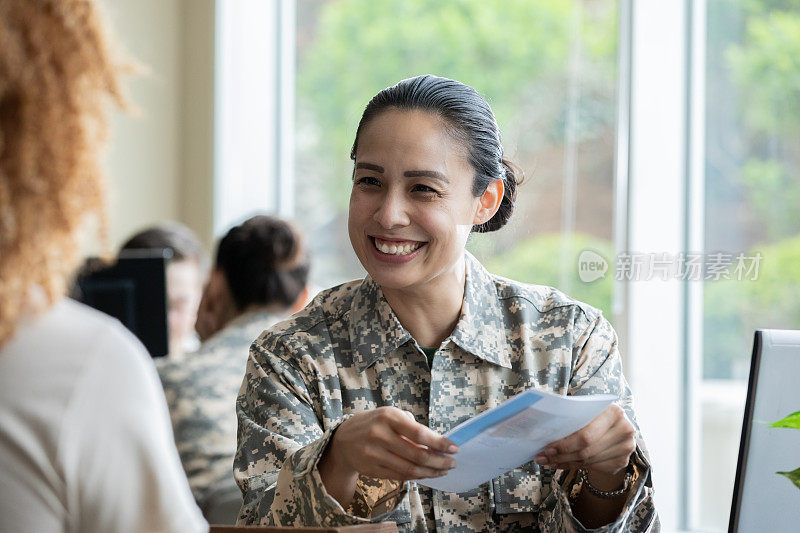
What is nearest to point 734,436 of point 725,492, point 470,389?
point 725,492

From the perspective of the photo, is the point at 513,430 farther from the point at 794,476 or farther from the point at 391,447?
the point at 794,476

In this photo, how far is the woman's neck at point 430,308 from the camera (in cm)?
166

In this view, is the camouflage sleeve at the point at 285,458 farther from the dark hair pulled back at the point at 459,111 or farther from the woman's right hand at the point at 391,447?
the dark hair pulled back at the point at 459,111

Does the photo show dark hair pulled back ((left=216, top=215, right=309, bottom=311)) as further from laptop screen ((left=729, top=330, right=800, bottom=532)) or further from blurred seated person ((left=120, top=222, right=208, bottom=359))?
laptop screen ((left=729, top=330, right=800, bottom=532))

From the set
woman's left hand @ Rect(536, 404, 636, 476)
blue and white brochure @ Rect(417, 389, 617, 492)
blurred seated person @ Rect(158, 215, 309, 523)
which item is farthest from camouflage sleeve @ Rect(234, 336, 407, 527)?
blurred seated person @ Rect(158, 215, 309, 523)

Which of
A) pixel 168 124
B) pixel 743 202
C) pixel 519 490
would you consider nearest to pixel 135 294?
pixel 519 490

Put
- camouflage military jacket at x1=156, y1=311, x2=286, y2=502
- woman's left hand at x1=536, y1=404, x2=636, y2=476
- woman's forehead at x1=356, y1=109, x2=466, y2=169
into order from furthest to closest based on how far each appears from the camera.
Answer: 1. camouflage military jacket at x1=156, y1=311, x2=286, y2=502
2. woman's forehead at x1=356, y1=109, x2=466, y2=169
3. woman's left hand at x1=536, y1=404, x2=636, y2=476

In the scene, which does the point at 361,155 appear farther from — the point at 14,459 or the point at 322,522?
the point at 14,459

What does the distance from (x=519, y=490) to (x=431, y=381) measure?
0.77ft

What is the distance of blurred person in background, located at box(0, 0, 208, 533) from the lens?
717 millimetres

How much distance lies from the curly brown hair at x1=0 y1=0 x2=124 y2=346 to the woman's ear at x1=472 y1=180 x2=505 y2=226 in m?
1.01

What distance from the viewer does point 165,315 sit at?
2.22 m

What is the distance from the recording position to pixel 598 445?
1.33m

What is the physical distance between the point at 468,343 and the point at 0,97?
1.02m
